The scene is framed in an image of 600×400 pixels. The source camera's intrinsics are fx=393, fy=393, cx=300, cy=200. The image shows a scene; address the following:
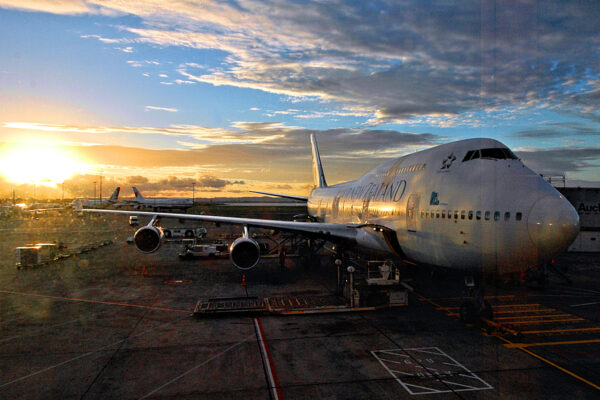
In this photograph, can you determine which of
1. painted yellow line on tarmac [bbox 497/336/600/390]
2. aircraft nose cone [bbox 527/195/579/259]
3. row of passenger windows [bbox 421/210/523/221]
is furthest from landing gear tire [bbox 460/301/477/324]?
aircraft nose cone [bbox 527/195/579/259]

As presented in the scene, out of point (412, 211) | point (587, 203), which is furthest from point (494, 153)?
point (587, 203)

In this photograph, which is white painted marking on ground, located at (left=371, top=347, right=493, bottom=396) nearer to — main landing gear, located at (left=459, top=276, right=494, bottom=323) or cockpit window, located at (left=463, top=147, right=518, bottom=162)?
main landing gear, located at (left=459, top=276, right=494, bottom=323)

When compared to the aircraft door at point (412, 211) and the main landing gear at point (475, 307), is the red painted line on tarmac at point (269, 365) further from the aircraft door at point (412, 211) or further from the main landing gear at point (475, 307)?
the main landing gear at point (475, 307)

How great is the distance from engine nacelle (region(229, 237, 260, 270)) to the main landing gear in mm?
10789

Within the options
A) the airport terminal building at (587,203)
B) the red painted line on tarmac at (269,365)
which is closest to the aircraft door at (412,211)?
the red painted line on tarmac at (269,365)

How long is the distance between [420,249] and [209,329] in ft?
29.3

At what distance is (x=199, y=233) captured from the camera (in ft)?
173

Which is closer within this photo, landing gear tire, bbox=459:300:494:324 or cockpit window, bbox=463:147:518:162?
cockpit window, bbox=463:147:518:162

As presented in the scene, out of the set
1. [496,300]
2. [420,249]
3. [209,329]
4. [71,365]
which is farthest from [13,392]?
[496,300]

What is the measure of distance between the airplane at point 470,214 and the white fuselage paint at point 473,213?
0.09 ft

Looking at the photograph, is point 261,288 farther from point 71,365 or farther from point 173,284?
point 71,365

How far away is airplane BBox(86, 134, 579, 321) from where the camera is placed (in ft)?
38.5

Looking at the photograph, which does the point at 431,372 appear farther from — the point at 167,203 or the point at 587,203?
the point at 167,203

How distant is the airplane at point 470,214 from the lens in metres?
11.8
